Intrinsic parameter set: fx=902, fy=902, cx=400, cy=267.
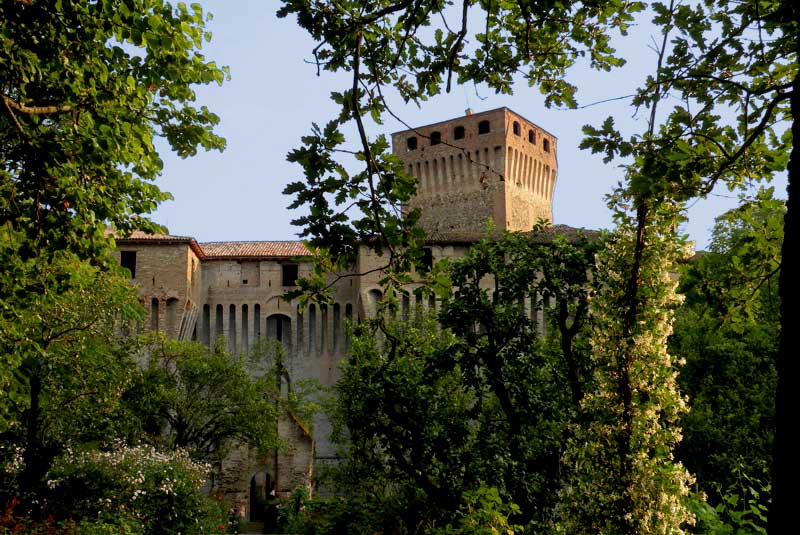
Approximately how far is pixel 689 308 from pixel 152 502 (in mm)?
19929

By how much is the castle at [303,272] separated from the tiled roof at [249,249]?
0.16 feet

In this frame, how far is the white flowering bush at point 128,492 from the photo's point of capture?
15.9 meters

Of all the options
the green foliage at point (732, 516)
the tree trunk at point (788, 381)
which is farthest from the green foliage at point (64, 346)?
the tree trunk at point (788, 381)

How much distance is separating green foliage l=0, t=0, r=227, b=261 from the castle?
21.3 metres

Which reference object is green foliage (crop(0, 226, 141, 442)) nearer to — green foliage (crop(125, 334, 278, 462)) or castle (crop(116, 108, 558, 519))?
green foliage (crop(125, 334, 278, 462))

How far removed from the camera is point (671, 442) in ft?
25.2

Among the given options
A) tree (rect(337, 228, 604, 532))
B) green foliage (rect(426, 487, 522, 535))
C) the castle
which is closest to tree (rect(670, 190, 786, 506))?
tree (rect(337, 228, 604, 532))

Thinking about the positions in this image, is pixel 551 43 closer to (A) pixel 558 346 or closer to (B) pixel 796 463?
(B) pixel 796 463

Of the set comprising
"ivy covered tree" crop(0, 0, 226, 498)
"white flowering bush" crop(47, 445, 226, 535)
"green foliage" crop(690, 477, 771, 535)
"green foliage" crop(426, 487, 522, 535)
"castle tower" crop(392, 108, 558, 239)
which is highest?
"castle tower" crop(392, 108, 558, 239)

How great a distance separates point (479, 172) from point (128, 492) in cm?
2983

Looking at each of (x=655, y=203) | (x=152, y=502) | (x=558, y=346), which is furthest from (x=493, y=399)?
(x=655, y=203)

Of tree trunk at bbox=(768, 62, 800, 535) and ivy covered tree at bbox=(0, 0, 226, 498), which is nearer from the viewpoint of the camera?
tree trunk at bbox=(768, 62, 800, 535)

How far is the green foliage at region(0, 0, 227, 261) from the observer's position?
7078 mm

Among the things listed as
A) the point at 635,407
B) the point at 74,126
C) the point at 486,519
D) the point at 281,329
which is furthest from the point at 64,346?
the point at 281,329
